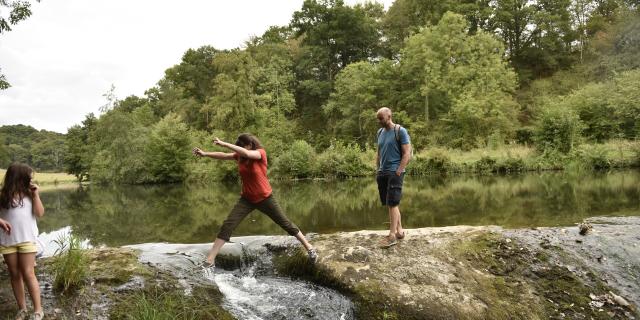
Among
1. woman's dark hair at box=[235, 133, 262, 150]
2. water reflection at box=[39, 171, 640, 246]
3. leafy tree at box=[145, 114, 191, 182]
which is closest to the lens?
woman's dark hair at box=[235, 133, 262, 150]

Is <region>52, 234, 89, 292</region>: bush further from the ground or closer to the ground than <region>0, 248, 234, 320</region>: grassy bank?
further from the ground

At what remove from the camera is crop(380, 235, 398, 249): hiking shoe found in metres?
7.16

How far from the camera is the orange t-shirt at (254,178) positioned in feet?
21.6

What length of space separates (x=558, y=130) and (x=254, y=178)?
29.6 meters

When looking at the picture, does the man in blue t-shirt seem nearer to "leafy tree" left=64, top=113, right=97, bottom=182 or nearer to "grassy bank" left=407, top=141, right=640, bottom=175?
"grassy bank" left=407, top=141, right=640, bottom=175

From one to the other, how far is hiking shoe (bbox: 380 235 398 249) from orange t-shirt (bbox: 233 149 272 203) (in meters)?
2.06

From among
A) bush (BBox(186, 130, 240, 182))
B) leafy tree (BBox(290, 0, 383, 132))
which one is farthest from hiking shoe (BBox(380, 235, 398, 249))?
leafy tree (BBox(290, 0, 383, 132))

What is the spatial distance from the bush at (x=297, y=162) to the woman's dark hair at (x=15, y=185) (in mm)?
33001

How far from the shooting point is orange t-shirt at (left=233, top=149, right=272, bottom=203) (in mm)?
6586

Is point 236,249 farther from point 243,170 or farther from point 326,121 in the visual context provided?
point 326,121

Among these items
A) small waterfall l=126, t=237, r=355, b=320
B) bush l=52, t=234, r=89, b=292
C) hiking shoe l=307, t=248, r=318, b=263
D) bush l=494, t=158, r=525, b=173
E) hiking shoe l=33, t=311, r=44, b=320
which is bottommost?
bush l=494, t=158, r=525, b=173

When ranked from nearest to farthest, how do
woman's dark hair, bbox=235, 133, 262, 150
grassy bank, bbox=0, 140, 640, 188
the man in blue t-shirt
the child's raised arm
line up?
1. the child's raised arm
2. woman's dark hair, bbox=235, 133, 262, 150
3. the man in blue t-shirt
4. grassy bank, bbox=0, 140, 640, 188

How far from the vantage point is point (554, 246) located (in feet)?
24.2

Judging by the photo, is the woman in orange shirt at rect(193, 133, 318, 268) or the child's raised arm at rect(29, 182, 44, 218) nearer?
the child's raised arm at rect(29, 182, 44, 218)
